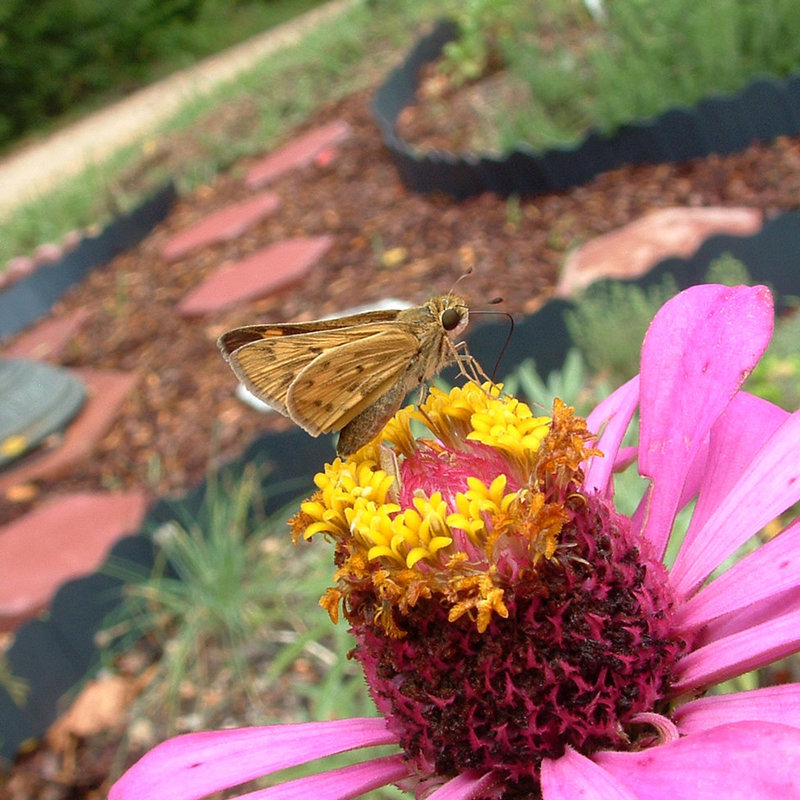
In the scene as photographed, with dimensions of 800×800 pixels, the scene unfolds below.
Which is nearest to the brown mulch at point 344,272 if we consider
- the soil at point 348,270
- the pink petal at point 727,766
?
the soil at point 348,270

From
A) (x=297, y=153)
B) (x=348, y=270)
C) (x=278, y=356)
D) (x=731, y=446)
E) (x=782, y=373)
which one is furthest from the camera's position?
(x=297, y=153)

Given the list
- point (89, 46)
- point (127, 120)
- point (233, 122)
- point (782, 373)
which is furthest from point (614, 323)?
point (89, 46)

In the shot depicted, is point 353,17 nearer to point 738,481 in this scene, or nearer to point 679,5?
point 679,5

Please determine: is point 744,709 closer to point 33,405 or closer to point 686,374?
point 686,374

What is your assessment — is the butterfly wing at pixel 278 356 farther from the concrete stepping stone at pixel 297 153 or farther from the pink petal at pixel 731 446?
the concrete stepping stone at pixel 297 153

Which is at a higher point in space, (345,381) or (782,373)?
(345,381)

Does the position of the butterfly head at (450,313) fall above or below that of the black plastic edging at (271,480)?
above

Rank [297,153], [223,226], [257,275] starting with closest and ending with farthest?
[257,275] → [223,226] → [297,153]
